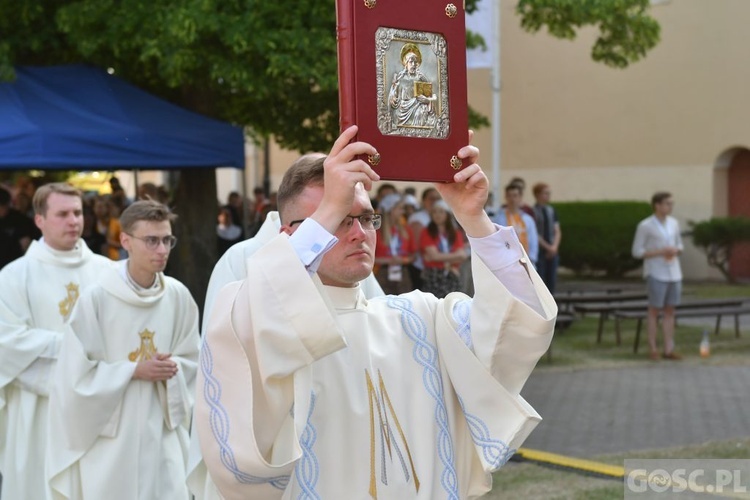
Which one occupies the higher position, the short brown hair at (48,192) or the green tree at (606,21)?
the green tree at (606,21)

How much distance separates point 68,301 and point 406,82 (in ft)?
15.2

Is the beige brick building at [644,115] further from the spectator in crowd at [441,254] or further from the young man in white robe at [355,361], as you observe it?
the young man in white robe at [355,361]

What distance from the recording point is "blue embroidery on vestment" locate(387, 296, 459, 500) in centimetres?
331

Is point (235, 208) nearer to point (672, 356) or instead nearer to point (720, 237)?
point (672, 356)

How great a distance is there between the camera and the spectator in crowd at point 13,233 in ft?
39.2

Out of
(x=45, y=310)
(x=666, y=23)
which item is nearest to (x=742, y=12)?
(x=666, y=23)

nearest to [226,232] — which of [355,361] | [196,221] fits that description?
[196,221]

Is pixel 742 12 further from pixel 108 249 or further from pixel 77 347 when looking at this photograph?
pixel 77 347

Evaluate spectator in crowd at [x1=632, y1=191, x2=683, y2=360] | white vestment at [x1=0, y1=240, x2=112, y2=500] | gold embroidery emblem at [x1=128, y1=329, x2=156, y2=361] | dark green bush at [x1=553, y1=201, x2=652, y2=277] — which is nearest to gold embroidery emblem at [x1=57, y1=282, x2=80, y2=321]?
white vestment at [x1=0, y1=240, x2=112, y2=500]

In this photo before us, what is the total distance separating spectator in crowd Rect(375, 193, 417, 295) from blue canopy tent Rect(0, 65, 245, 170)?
189 cm

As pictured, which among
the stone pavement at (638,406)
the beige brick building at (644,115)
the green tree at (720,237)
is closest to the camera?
the stone pavement at (638,406)

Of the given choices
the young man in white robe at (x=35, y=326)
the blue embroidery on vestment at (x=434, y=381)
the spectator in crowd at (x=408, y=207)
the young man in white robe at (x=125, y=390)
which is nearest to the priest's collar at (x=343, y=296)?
the blue embroidery on vestment at (x=434, y=381)

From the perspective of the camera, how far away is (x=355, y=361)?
3248 millimetres

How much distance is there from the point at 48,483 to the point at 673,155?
19.3 m
